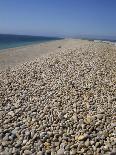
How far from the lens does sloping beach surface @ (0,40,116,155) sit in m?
6.70

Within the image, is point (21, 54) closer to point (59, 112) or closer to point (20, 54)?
point (20, 54)

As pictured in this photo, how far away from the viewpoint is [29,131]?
738 centimetres

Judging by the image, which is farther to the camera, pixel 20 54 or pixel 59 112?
pixel 20 54

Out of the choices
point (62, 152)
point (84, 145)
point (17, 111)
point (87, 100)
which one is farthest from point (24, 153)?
point (87, 100)

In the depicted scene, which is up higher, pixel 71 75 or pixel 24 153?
pixel 71 75

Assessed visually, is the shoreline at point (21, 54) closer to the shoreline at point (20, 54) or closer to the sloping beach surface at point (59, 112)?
the shoreline at point (20, 54)

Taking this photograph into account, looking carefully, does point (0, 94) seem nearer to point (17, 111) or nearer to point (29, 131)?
point (17, 111)

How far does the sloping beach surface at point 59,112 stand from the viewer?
670cm

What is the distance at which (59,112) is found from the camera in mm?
8367

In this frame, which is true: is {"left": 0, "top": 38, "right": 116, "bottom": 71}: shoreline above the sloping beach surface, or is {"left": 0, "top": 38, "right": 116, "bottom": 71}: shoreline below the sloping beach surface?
above

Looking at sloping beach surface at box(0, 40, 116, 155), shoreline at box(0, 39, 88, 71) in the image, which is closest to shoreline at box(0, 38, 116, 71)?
shoreline at box(0, 39, 88, 71)

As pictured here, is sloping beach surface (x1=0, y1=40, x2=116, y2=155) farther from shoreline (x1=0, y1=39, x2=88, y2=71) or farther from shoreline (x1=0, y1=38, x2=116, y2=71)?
shoreline (x1=0, y1=39, x2=88, y2=71)

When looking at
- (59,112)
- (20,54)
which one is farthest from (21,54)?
(59,112)

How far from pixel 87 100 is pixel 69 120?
1550 mm
